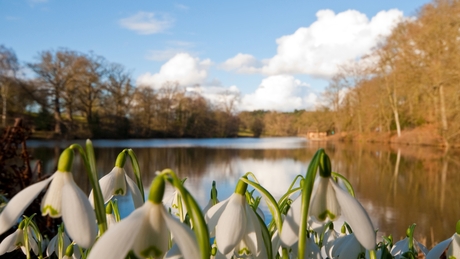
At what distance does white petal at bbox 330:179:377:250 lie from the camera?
0.39 meters

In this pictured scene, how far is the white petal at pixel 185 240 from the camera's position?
32cm

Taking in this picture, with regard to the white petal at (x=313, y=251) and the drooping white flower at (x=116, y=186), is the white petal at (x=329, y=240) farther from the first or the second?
the drooping white flower at (x=116, y=186)

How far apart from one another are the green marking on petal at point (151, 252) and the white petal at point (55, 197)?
0.11m

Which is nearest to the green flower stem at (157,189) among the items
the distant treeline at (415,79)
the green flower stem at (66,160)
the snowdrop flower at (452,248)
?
the green flower stem at (66,160)

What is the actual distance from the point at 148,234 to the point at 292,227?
0.17 metres

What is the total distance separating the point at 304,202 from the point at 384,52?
2284cm

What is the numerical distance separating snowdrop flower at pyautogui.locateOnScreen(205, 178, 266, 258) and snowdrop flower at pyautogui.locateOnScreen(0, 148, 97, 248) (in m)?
0.15

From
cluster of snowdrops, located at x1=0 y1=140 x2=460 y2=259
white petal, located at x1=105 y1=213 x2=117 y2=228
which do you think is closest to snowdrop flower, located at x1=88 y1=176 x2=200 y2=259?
cluster of snowdrops, located at x1=0 y1=140 x2=460 y2=259

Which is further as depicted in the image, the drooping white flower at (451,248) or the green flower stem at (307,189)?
the drooping white flower at (451,248)

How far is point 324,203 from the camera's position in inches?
17.7

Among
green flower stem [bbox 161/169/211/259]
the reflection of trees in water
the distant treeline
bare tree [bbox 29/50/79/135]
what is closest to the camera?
green flower stem [bbox 161/169/211/259]

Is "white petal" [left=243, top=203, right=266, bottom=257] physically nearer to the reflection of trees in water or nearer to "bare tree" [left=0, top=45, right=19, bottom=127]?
the reflection of trees in water

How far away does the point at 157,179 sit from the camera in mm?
319

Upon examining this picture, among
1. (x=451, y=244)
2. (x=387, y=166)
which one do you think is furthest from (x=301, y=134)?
(x=451, y=244)
